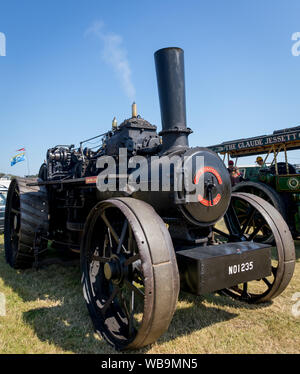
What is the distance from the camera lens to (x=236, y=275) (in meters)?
2.36

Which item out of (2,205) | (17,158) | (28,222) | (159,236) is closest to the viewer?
(159,236)

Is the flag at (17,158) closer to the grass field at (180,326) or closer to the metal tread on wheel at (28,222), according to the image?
the metal tread on wheel at (28,222)

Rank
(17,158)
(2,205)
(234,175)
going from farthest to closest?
(17,158) < (2,205) < (234,175)

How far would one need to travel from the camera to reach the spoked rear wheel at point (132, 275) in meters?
1.91

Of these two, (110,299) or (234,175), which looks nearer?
(110,299)

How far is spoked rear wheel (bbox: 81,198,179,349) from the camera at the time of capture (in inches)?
75.0

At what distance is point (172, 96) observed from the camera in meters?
2.98

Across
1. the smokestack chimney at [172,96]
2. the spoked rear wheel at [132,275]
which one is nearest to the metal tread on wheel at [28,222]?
the spoked rear wheel at [132,275]

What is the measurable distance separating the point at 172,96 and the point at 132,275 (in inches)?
70.3

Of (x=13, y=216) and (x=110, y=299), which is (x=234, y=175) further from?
(x=110, y=299)

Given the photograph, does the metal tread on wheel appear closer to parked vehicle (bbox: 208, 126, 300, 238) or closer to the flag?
parked vehicle (bbox: 208, 126, 300, 238)

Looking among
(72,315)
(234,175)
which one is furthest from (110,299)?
(234,175)

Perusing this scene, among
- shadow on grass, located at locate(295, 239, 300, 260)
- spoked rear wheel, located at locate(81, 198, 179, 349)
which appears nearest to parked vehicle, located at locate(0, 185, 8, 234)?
spoked rear wheel, located at locate(81, 198, 179, 349)
